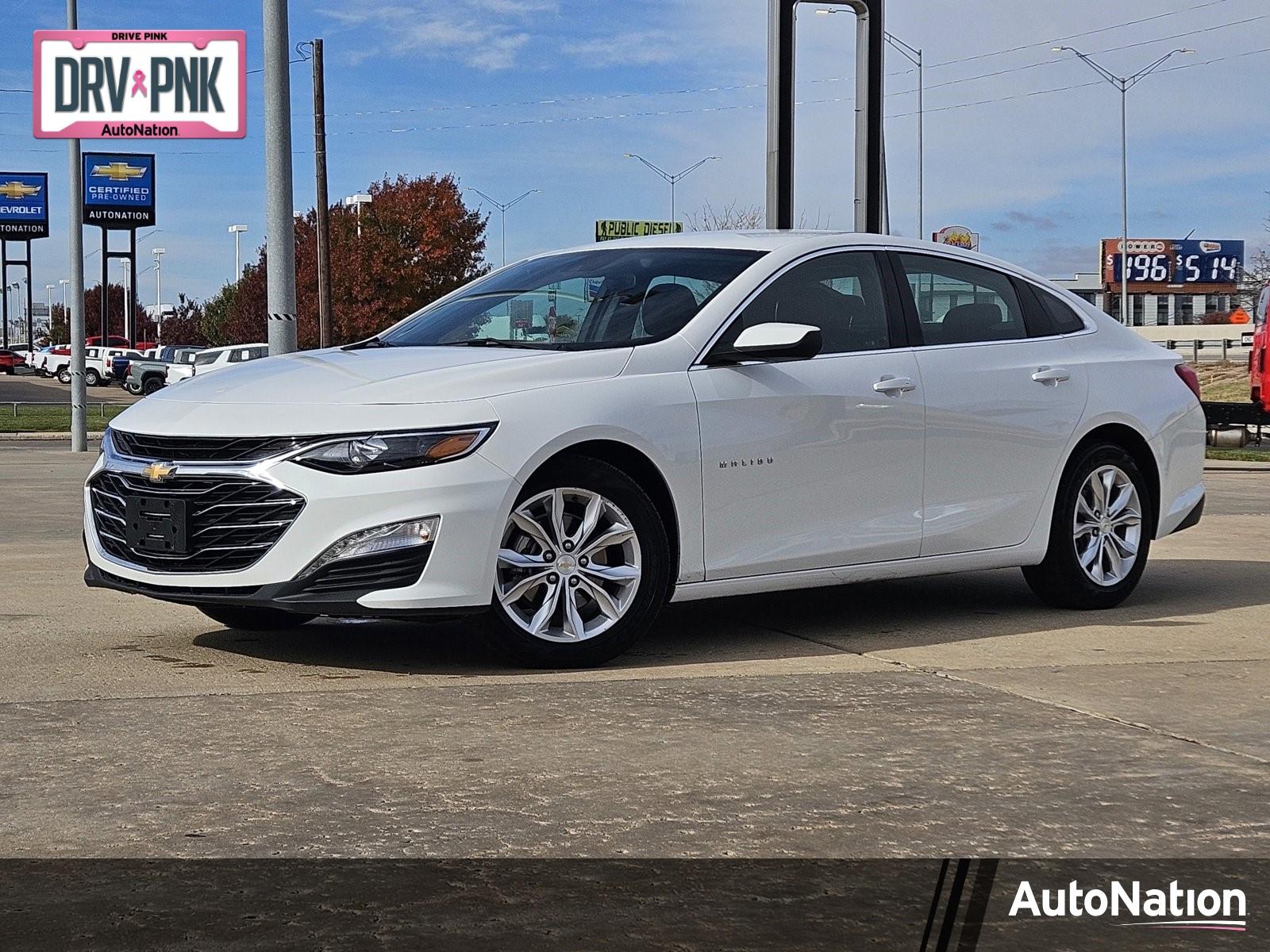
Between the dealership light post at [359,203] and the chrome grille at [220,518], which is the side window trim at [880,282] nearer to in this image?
the chrome grille at [220,518]

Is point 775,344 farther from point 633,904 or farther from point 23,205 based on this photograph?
point 23,205

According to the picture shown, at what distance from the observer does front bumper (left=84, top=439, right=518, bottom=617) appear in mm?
6270

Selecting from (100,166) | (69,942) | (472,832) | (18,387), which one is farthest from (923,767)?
(100,166)

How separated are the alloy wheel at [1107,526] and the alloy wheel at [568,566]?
2.69 m

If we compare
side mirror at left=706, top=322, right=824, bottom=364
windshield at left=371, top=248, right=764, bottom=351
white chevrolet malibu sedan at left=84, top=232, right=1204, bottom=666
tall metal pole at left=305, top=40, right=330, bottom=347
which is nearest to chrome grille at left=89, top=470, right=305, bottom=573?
white chevrolet malibu sedan at left=84, top=232, right=1204, bottom=666

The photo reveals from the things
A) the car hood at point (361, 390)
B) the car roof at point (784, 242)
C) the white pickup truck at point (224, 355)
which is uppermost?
the white pickup truck at point (224, 355)

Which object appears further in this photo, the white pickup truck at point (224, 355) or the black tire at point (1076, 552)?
the white pickup truck at point (224, 355)

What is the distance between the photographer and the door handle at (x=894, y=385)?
758cm

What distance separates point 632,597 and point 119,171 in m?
111

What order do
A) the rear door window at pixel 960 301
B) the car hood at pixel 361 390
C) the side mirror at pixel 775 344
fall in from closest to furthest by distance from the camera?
the car hood at pixel 361 390 < the side mirror at pixel 775 344 < the rear door window at pixel 960 301

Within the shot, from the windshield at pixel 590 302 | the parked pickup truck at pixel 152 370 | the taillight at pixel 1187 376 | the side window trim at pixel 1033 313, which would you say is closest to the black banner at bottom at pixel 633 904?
the windshield at pixel 590 302

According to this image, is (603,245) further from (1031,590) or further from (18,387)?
(18,387)

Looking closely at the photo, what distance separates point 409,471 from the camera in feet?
20.6

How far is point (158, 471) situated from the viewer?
260 inches
